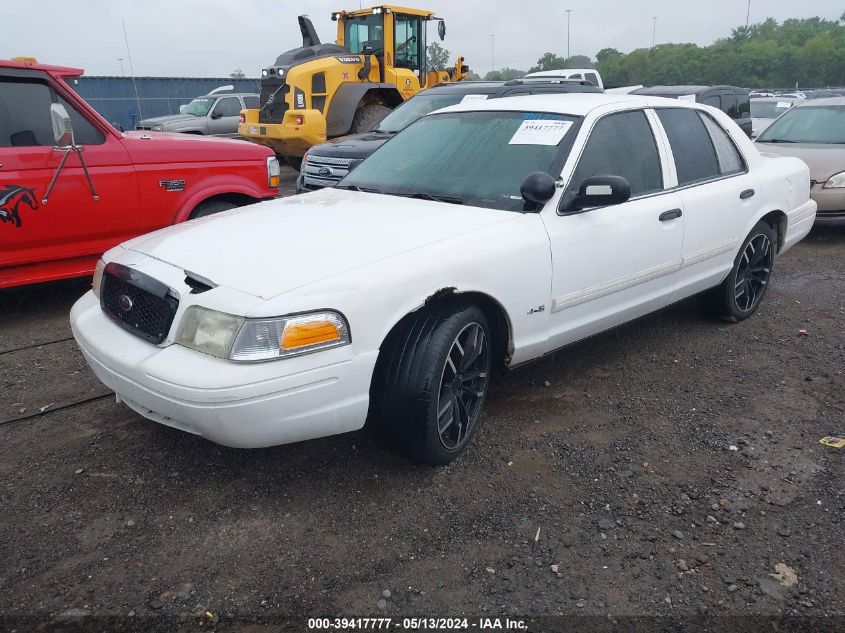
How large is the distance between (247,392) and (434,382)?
0.78 meters

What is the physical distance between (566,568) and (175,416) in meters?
1.59

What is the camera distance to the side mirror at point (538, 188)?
3.36 m

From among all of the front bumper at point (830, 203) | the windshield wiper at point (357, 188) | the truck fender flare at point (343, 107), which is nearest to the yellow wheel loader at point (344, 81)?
the truck fender flare at point (343, 107)

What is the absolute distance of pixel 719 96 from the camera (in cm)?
1105

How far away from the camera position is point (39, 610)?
237 centimetres

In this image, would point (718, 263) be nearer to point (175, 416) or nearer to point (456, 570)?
point (456, 570)

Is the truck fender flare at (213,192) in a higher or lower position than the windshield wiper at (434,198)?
lower

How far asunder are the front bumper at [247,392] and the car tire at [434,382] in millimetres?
161

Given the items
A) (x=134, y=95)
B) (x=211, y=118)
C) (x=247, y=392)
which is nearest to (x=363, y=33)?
(x=211, y=118)

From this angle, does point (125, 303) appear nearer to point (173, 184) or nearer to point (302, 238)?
point (302, 238)

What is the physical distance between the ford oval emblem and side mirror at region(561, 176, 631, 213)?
2.09 meters

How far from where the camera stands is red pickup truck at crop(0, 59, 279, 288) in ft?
16.0

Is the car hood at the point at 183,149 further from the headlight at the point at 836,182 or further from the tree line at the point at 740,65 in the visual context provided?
the tree line at the point at 740,65

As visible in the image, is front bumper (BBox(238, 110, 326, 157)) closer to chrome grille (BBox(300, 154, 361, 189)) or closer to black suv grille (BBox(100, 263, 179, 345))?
chrome grille (BBox(300, 154, 361, 189))
